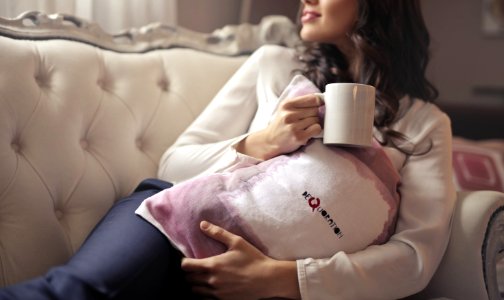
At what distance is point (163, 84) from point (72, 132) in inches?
11.1

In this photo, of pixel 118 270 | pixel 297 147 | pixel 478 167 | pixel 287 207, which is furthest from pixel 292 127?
pixel 478 167

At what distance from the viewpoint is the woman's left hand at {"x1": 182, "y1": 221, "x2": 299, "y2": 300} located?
81 centimetres

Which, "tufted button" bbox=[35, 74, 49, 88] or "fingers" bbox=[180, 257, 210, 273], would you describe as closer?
"fingers" bbox=[180, 257, 210, 273]

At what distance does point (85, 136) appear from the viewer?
3.54ft

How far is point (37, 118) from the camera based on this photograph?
98 centimetres

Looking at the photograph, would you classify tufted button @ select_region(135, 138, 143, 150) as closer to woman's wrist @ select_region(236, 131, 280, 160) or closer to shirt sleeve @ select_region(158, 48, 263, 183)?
shirt sleeve @ select_region(158, 48, 263, 183)

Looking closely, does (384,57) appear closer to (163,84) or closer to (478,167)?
(163,84)

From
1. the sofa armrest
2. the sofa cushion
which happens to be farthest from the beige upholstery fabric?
the sofa cushion

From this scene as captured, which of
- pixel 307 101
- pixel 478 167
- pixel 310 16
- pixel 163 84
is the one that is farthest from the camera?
pixel 478 167

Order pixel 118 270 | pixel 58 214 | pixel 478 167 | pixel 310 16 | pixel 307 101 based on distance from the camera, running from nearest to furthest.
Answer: pixel 118 270 → pixel 307 101 → pixel 58 214 → pixel 310 16 → pixel 478 167

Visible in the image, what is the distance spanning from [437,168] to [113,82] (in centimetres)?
66

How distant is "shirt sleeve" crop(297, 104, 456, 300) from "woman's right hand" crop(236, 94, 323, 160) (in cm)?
19

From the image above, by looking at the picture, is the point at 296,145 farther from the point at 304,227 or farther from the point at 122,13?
the point at 122,13

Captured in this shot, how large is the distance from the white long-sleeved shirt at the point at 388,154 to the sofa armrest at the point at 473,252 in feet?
0.08
